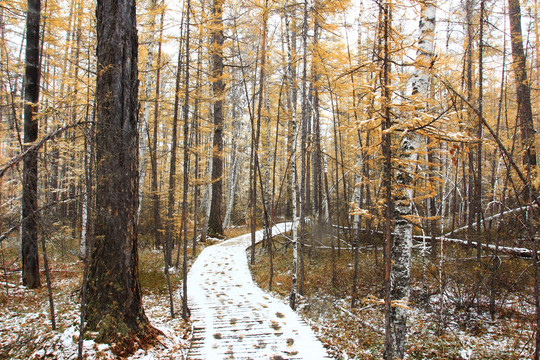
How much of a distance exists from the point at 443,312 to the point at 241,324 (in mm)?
4604

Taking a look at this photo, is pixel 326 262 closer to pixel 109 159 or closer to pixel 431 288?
pixel 431 288

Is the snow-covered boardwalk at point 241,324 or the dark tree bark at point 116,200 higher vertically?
the dark tree bark at point 116,200

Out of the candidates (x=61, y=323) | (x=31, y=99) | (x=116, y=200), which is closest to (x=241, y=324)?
(x=61, y=323)

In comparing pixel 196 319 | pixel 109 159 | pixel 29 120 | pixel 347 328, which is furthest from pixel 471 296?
pixel 29 120

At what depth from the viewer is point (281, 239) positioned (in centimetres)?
1435

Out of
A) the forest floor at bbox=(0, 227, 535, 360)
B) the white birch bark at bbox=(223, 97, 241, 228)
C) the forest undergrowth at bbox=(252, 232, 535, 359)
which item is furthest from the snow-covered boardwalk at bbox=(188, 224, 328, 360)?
the white birch bark at bbox=(223, 97, 241, 228)

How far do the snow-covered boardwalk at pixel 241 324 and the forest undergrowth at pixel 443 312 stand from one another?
1.96ft

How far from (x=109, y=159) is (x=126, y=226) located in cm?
115

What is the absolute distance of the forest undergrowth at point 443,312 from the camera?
203 inches

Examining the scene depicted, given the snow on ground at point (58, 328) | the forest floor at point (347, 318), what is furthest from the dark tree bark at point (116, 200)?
the forest floor at point (347, 318)

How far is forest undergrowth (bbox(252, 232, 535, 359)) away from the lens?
203 inches

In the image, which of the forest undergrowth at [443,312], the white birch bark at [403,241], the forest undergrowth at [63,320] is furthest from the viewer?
the forest undergrowth at [443,312]

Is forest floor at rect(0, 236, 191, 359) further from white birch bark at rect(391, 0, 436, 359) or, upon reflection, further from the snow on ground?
white birch bark at rect(391, 0, 436, 359)

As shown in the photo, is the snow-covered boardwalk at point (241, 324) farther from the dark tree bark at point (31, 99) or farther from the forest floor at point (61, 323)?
the dark tree bark at point (31, 99)
